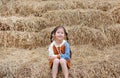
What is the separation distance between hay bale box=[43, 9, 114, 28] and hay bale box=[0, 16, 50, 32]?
0.77 ft

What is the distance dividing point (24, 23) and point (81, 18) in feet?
3.70

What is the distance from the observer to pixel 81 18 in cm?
595

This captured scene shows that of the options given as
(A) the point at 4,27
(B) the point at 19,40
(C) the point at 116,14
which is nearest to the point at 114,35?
(C) the point at 116,14

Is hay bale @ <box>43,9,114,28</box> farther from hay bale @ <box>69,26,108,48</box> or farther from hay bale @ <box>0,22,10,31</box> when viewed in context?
hay bale @ <box>0,22,10,31</box>

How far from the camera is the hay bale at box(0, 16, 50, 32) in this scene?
573 cm

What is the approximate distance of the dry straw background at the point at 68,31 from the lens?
437 centimetres

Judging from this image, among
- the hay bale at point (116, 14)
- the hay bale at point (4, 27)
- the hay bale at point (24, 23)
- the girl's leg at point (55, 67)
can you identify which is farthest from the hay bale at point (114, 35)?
the hay bale at point (4, 27)

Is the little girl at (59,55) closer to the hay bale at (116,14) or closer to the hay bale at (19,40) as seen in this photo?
the hay bale at (19,40)

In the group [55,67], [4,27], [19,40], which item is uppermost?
[4,27]

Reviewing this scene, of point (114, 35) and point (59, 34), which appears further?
point (114, 35)

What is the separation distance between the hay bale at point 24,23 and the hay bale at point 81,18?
24 centimetres

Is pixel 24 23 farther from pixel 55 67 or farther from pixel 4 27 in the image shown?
pixel 55 67

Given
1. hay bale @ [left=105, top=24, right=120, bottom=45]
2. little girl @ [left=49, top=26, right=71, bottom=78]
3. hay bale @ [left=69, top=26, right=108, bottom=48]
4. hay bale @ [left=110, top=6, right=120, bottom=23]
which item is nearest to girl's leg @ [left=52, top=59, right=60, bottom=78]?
little girl @ [left=49, top=26, right=71, bottom=78]

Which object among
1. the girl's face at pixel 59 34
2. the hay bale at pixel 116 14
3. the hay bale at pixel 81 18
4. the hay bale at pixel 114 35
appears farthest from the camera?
the hay bale at pixel 116 14
